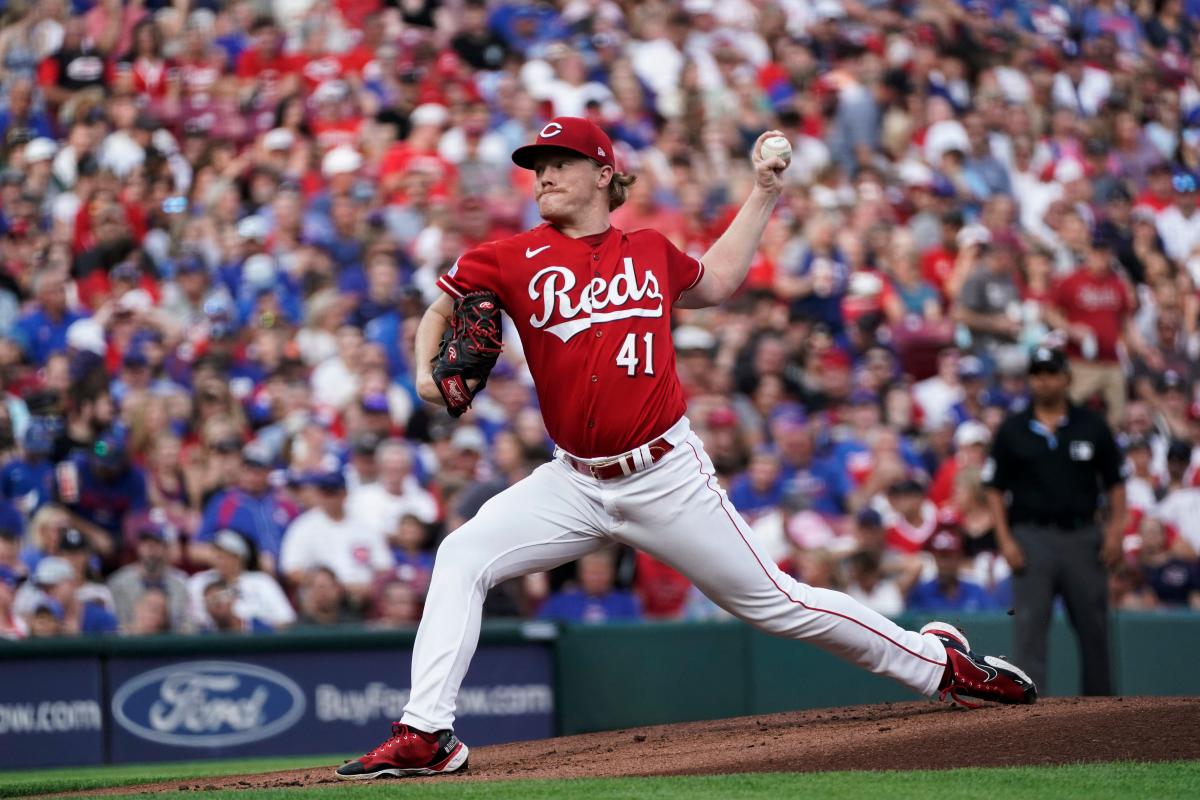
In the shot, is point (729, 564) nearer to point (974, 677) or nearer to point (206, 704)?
point (974, 677)

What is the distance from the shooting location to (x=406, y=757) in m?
4.85

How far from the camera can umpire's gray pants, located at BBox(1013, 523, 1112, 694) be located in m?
7.48

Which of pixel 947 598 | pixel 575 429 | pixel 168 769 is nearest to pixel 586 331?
pixel 575 429

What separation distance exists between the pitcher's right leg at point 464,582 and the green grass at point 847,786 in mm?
120

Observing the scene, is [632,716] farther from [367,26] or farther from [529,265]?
[367,26]

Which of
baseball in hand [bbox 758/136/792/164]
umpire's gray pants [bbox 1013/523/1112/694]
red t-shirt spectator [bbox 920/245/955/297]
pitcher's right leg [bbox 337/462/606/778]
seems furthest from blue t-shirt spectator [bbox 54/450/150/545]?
red t-shirt spectator [bbox 920/245/955/297]

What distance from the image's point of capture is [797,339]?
11.6 m

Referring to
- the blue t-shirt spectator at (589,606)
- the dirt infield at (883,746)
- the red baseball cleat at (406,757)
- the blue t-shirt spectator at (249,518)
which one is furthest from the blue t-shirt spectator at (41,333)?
the red baseball cleat at (406,757)

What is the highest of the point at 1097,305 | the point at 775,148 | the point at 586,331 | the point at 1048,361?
the point at 775,148

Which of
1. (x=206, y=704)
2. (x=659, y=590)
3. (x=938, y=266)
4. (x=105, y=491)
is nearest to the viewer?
(x=206, y=704)

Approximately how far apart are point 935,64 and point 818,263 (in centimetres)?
346

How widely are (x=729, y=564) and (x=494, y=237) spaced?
7.17 m

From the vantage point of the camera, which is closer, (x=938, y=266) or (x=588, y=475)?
(x=588, y=475)

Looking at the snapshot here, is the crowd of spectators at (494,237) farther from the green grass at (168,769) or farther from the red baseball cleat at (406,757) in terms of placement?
the red baseball cleat at (406,757)
